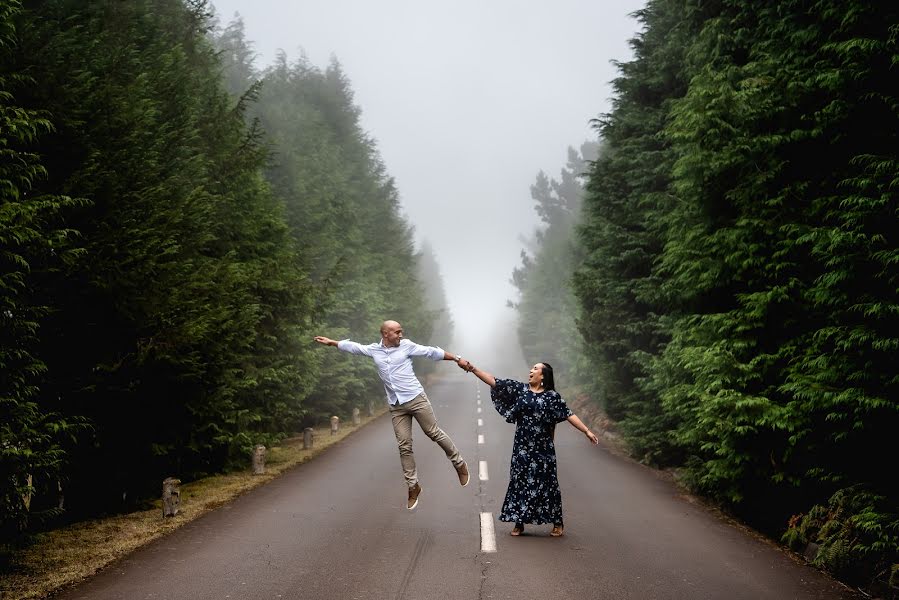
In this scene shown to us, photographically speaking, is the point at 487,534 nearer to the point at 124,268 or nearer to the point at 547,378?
the point at 547,378

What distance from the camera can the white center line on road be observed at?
6.59 m

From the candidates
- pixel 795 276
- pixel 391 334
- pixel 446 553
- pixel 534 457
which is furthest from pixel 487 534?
pixel 795 276

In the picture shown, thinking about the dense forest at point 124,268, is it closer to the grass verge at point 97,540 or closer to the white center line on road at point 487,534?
the grass verge at point 97,540

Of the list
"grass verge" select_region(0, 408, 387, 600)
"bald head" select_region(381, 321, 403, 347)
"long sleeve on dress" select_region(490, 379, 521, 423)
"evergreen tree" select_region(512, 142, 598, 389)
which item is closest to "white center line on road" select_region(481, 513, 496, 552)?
"long sleeve on dress" select_region(490, 379, 521, 423)

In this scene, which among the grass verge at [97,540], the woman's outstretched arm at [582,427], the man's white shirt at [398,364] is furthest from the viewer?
the man's white shirt at [398,364]

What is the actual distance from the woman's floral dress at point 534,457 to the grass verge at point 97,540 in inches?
172

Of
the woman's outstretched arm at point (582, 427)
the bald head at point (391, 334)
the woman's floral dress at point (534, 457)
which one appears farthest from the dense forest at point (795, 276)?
the bald head at point (391, 334)

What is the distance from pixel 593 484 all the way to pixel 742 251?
16.8 ft

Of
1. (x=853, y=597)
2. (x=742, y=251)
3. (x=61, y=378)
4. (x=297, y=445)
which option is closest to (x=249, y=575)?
(x=61, y=378)

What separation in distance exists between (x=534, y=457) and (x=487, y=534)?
3.68ft

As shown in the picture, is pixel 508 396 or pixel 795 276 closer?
pixel 508 396

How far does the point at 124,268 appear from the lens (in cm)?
766

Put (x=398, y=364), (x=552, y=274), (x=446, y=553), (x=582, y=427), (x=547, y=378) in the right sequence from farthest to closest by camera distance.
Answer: (x=552, y=274) → (x=398, y=364) → (x=547, y=378) → (x=582, y=427) → (x=446, y=553)

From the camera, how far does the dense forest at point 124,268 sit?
6039 millimetres
